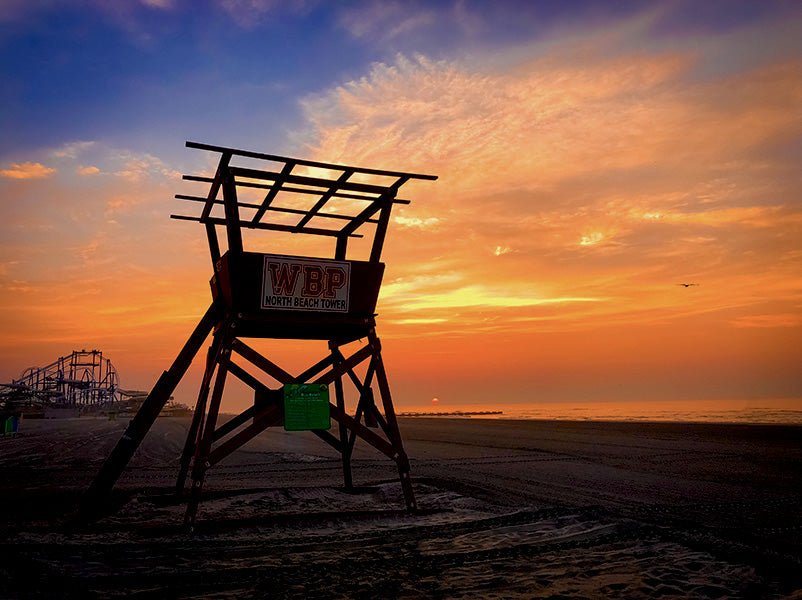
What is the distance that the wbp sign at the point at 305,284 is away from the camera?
26.5 ft

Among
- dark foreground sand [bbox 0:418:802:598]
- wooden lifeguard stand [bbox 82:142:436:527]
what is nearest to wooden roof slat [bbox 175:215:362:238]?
wooden lifeguard stand [bbox 82:142:436:527]

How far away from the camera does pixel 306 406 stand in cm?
810

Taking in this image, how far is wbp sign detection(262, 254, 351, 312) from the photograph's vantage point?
806cm

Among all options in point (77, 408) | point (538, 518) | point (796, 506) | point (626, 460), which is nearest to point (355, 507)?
point (538, 518)

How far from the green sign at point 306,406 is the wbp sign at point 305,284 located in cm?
118

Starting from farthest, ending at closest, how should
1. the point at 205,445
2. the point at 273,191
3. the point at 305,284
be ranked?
the point at 273,191 < the point at 305,284 < the point at 205,445

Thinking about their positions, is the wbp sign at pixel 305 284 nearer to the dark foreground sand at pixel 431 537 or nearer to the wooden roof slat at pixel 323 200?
the wooden roof slat at pixel 323 200

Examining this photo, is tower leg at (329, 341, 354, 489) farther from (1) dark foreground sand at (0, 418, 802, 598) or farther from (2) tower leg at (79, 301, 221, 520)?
(2) tower leg at (79, 301, 221, 520)

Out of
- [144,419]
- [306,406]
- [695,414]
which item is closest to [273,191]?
[306,406]

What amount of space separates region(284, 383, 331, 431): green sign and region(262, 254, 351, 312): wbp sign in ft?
3.86

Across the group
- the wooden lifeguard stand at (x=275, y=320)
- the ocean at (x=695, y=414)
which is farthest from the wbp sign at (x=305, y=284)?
the ocean at (x=695, y=414)

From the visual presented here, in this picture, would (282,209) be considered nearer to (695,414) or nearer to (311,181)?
(311,181)

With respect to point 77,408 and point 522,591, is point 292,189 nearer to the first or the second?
point 522,591

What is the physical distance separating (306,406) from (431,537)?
259cm
